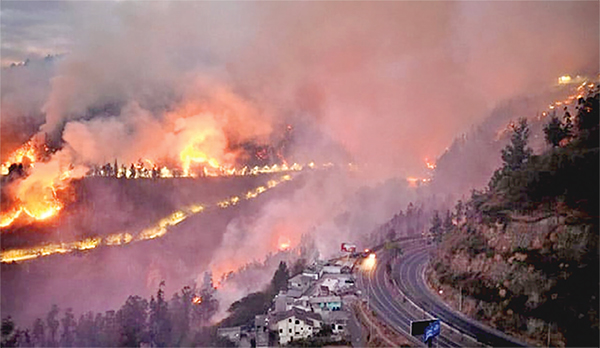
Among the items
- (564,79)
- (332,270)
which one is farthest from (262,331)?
(564,79)

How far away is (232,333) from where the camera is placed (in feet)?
65.5

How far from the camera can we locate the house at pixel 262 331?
17875mm

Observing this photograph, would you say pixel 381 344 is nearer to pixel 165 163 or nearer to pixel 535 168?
pixel 535 168

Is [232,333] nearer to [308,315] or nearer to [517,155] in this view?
[308,315]

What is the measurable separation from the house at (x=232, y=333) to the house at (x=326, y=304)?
324 cm

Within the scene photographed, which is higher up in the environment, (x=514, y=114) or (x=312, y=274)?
(x=514, y=114)

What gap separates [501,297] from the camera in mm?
15328

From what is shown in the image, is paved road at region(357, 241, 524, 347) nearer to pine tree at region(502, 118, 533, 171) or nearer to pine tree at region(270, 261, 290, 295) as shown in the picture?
pine tree at region(270, 261, 290, 295)

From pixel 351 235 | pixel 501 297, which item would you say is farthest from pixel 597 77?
pixel 501 297

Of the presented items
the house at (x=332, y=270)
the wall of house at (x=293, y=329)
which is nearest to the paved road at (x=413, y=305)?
the house at (x=332, y=270)

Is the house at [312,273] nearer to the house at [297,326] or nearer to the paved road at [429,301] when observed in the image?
the paved road at [429,301]

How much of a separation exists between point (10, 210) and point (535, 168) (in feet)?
84.4

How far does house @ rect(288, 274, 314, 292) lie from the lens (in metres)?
21.4

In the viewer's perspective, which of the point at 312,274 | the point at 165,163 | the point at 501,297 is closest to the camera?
the point at 501,297
